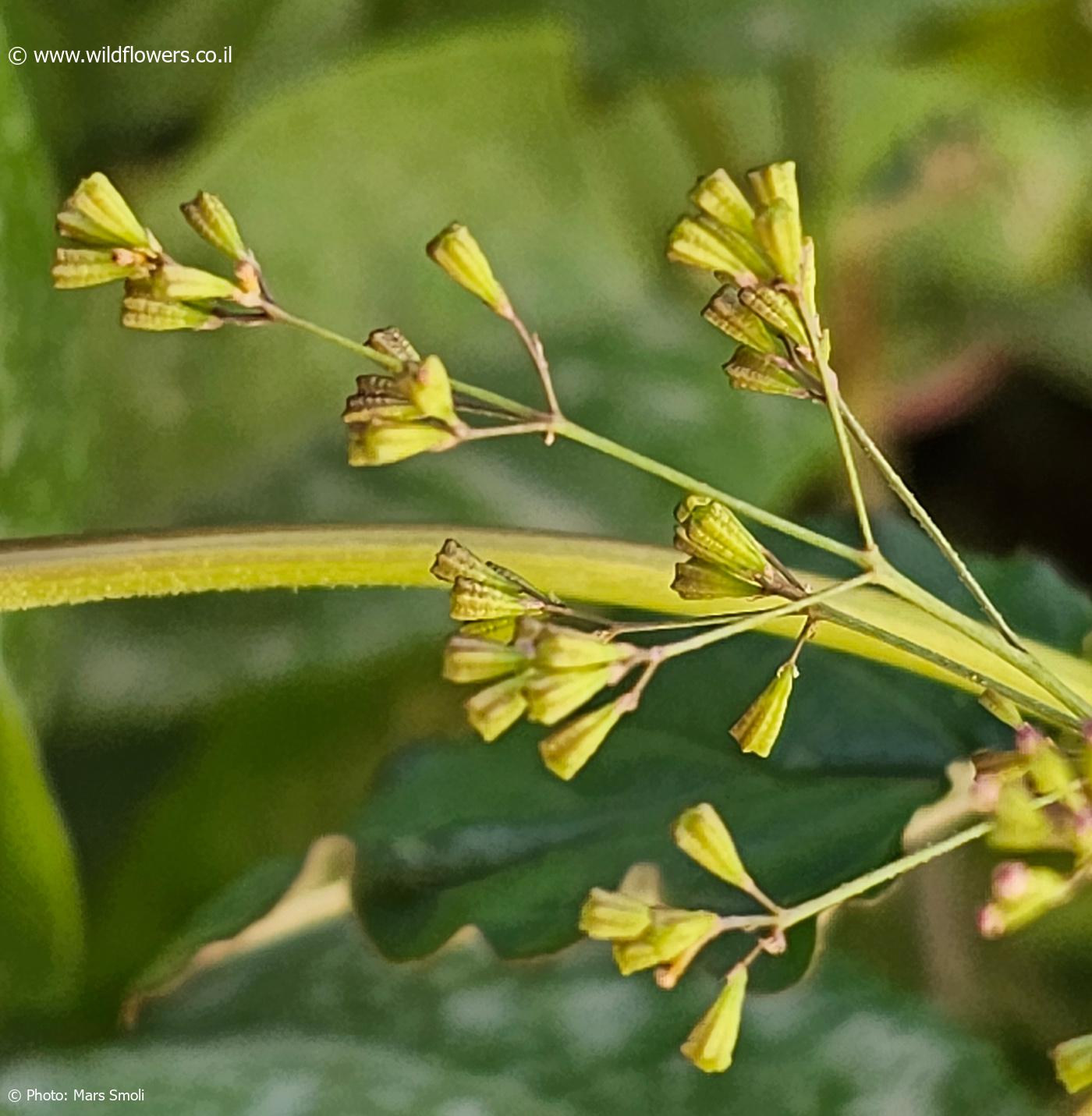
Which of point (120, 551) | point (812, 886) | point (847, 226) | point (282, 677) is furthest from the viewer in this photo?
point (847, 226)

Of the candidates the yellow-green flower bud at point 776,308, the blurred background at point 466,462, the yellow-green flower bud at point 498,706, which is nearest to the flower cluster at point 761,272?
the yellow-green flower bud at point 776,308

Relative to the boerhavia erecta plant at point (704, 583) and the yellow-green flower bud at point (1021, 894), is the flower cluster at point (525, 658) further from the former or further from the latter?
the yellow-green flower bud at point (1021, 894)

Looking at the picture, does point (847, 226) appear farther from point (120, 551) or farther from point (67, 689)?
point (120, 551)

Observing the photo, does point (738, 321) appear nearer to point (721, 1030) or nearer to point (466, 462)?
point (721, 1030)

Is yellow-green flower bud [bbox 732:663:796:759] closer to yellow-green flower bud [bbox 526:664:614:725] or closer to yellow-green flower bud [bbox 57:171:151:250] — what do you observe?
yellow-green flower bud [bbox 526:664:614:725]

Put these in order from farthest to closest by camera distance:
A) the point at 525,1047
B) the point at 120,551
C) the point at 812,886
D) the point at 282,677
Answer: the point at 282,677
the point at 525,1047
the point at 812,886
the point at 120,551

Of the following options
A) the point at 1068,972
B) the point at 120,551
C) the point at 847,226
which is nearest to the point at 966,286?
the point at 847,226

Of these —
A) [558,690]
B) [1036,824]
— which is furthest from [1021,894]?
[558,690]
